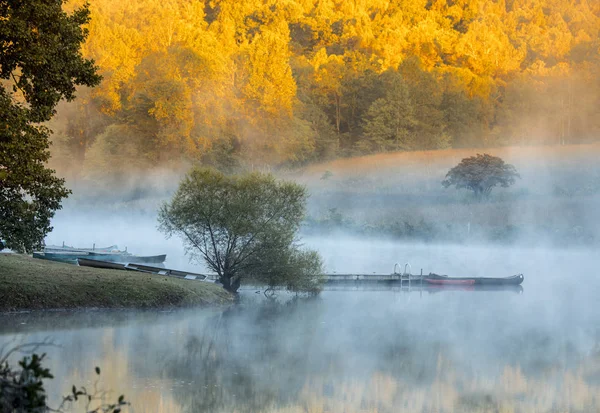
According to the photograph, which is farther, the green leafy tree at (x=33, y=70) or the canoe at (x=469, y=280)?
the canoe at (x=469, y=280)

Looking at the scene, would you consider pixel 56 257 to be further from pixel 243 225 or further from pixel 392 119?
pixel 392 119

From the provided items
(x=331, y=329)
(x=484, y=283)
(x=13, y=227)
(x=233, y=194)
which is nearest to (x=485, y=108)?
(x=484, y=283)

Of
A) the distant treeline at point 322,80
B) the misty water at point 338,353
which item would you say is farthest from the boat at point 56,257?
the distant treeline at point 322,80

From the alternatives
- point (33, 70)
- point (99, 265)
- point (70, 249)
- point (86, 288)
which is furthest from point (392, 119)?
point (33, 70)

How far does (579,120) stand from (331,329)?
214 ft

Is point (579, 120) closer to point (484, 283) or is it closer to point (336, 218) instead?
point (336, 218)

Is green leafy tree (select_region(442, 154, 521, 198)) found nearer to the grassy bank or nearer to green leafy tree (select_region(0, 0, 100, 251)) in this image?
the grassy bank

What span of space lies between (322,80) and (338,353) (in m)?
64.5

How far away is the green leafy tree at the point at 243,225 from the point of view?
3195cm

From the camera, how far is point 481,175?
202 feet

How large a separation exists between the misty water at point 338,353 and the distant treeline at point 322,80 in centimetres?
4397

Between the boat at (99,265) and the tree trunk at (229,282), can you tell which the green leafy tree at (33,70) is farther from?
the tree trunk at (229,282)

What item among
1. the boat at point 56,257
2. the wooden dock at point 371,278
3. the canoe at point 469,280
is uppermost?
the canoe at point 469,280

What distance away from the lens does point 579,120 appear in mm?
85688
